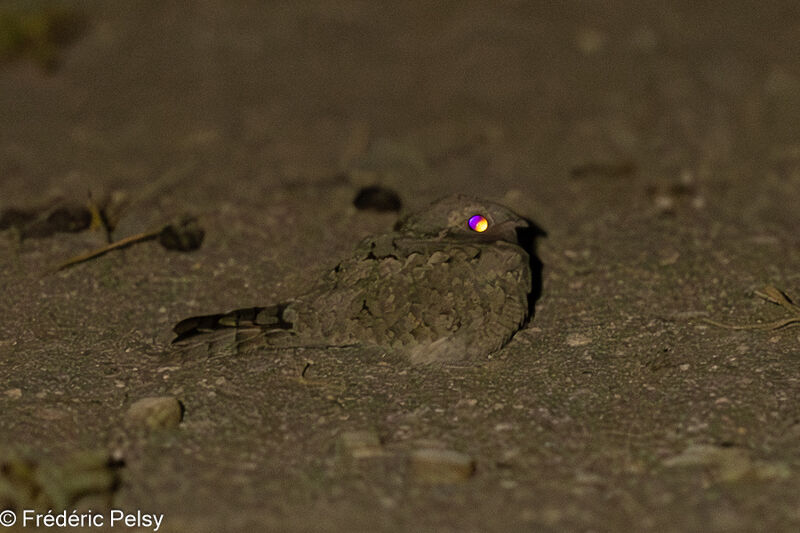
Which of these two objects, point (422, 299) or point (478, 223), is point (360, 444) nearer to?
point (422, 299)

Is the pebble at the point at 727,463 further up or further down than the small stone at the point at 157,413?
further down

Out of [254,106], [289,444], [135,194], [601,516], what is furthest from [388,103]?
[601,516]

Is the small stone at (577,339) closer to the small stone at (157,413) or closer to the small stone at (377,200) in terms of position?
the small stone at (377,200)

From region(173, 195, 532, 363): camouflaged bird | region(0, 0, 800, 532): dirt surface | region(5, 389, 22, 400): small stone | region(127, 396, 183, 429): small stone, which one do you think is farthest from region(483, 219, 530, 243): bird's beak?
region(5, 389, 22, 400): small stone

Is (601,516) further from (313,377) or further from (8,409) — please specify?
(8,409)

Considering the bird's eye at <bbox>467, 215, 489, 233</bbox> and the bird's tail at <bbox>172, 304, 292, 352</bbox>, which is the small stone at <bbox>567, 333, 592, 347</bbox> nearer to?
the bird's eye at <bbox>467, 215, 489, 233</bbox>

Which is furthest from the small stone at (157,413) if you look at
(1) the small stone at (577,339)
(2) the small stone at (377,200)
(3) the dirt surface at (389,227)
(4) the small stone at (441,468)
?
(2) the small stone at (377,200)
